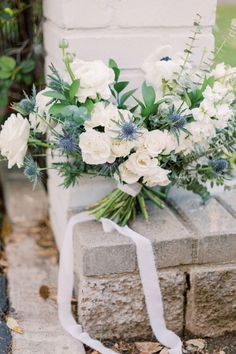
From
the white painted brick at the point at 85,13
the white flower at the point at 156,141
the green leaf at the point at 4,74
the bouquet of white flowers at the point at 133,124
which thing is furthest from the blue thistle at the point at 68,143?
the green leaf at the point at 4,74

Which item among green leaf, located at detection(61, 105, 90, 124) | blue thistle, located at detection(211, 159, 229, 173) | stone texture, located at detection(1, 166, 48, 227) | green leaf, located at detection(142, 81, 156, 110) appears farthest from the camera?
stone texture, located at detection(1, 166, 48, 227)

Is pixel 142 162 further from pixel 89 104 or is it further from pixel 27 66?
pixel 27 66

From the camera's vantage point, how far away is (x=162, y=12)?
2240 mm

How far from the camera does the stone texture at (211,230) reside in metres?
2.14

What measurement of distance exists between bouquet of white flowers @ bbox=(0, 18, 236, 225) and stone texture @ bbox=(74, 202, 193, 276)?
0.40 feet

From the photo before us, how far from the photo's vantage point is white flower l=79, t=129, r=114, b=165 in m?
1.93

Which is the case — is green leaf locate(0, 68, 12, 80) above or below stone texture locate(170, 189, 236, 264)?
above

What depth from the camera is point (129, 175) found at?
2.02m

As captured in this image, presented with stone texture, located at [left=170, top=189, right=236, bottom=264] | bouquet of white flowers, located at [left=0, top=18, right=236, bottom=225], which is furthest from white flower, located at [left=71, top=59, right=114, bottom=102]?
stone texture, located at [left=170, top=189, right=236, bottom=264]

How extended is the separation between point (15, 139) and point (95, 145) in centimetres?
30

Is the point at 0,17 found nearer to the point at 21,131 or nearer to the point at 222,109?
the point at 21,131

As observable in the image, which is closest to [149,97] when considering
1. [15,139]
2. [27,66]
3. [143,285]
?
[15,139]

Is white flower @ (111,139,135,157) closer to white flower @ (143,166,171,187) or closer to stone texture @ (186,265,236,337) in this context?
white flower @ (143,166,171,187)

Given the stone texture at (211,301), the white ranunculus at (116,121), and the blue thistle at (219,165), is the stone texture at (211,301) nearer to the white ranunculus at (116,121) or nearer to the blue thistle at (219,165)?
the blue thistle at (219,165)
